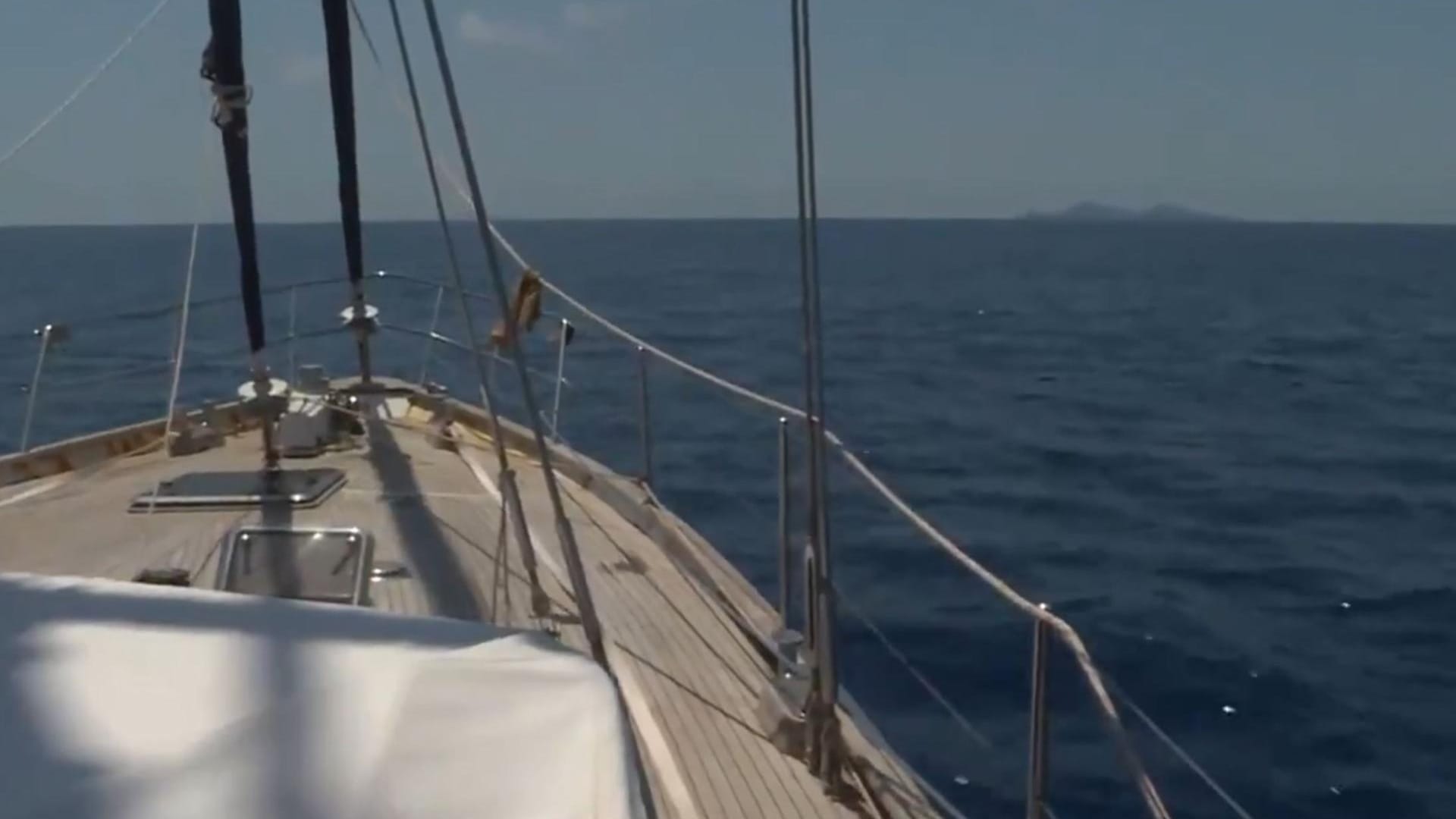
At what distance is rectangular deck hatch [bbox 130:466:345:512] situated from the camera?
6414 millimetres

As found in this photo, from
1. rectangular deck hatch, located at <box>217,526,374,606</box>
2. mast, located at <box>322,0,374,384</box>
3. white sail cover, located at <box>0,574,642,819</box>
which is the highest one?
mast, located at <box>322,0,374,384</box>

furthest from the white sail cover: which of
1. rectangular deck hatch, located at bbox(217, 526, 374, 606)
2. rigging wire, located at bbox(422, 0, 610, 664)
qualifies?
rectangular deck hatch, located at bbox(217, 526, 374, 606)

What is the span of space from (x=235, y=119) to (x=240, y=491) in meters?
1.48

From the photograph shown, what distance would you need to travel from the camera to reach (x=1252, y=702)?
24.3 ft

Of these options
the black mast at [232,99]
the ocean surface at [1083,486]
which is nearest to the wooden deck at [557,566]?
the ocean surface at [1083,486]

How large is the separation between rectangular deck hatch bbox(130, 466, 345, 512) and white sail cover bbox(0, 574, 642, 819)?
394cm

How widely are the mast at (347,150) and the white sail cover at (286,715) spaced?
4540 millimetres

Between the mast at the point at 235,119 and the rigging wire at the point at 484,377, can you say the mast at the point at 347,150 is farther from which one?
the rigging wire at the point at 484,377

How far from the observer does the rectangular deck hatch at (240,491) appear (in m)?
6.41

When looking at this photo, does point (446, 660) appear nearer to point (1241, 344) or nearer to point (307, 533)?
point (307, 533)

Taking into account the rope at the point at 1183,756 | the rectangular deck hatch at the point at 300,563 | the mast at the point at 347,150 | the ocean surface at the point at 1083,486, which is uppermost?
the mast at the point at 347,150

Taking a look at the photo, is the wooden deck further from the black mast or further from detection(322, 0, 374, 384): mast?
the black mast

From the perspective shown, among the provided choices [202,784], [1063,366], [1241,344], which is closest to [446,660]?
[202,784]

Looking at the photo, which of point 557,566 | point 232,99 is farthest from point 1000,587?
point 232,99
